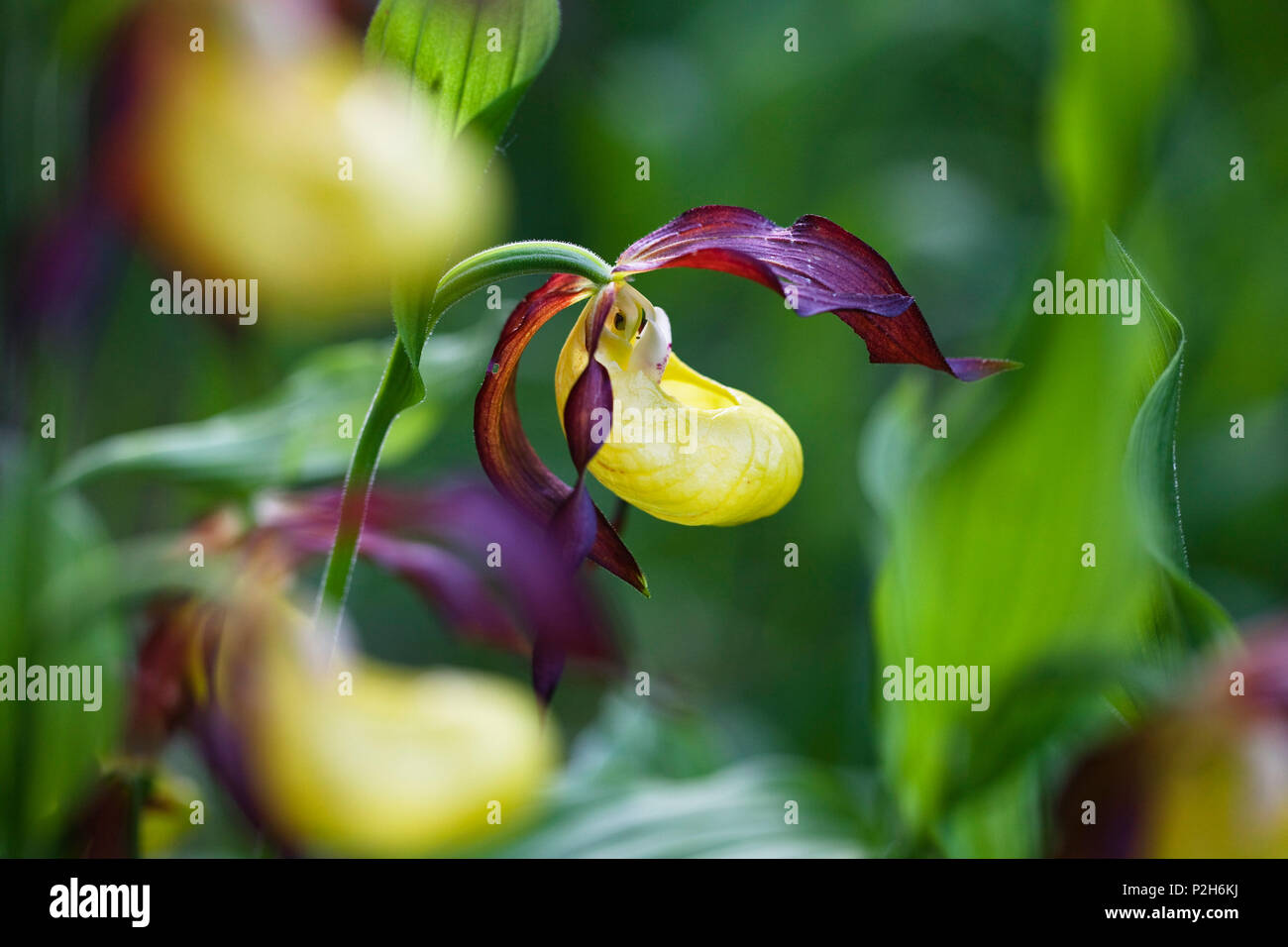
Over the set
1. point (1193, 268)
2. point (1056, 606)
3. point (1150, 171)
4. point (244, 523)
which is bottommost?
point (1056, 606)

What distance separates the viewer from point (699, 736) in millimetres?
1319

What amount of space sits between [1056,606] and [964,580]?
0.31 ft

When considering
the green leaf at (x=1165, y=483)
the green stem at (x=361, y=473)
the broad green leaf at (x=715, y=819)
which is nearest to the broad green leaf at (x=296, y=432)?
the green stem at (x=361, y=473)

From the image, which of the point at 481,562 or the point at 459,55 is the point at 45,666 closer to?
the point at 481,562

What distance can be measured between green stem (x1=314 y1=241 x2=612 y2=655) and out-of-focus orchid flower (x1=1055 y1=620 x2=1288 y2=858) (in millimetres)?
480

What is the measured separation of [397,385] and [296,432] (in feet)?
0.99

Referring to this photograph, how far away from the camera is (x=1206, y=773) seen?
2.40 ft

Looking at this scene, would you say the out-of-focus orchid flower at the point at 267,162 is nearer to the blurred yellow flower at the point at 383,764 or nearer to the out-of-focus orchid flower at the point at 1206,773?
the blurred yellow flower at the point at 383,764

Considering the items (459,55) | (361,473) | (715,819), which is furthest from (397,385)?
(715,819)

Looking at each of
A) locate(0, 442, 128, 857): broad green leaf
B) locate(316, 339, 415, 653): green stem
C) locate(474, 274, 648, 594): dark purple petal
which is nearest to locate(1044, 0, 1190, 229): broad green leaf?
locate(474, 274, 648, 594): dark purple petal

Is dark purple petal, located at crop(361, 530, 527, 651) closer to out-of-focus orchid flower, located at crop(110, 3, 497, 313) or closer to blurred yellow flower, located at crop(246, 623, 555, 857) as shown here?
blurred yellow flower, located at crop(246, 623, 555, 857)

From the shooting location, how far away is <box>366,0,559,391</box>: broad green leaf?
0.61 m
